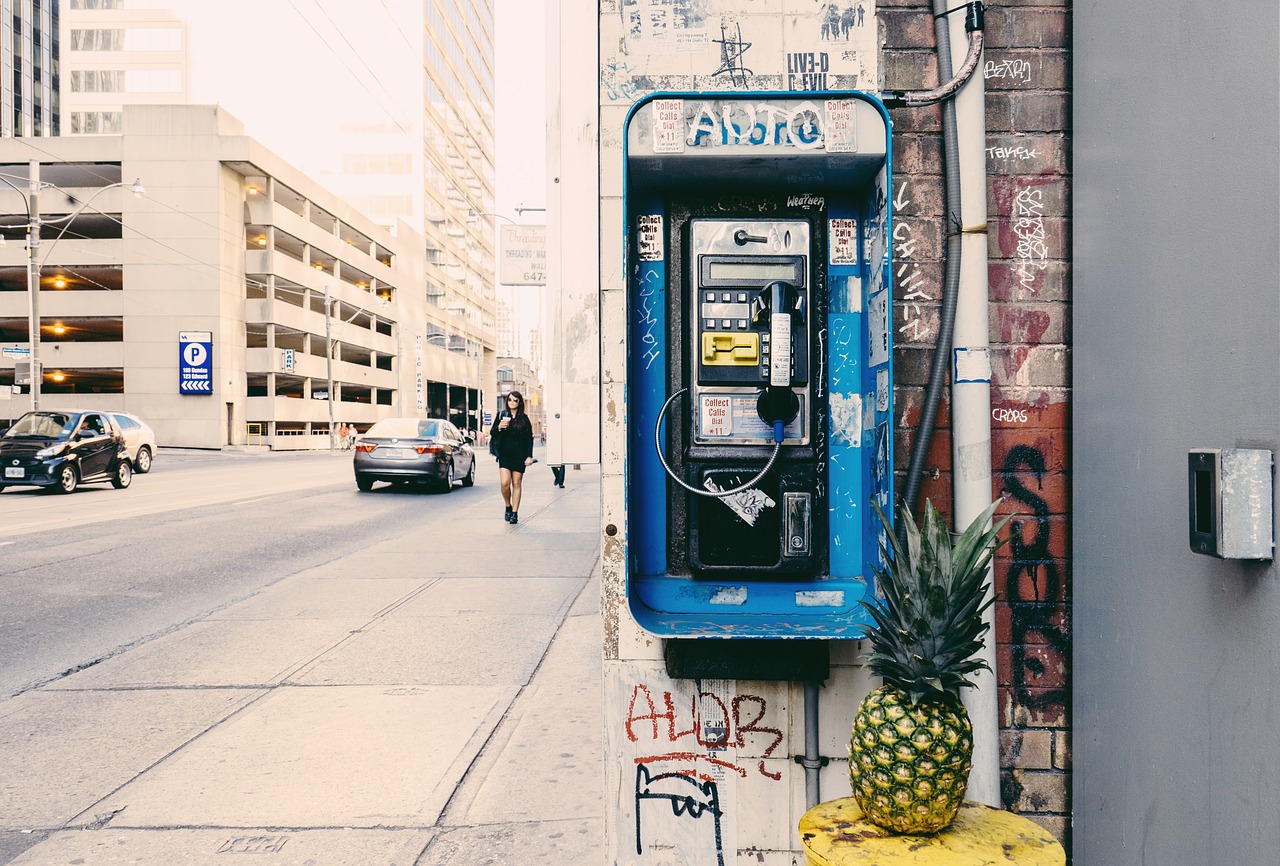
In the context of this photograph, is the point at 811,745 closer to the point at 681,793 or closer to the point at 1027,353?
the point at 681,793

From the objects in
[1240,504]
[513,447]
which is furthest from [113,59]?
[1240,504]

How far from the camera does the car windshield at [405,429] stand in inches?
599

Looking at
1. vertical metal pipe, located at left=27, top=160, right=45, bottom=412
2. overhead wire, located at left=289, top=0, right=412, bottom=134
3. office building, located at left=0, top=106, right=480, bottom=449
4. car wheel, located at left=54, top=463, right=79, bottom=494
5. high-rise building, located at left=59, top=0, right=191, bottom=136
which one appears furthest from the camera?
overhead wire, located at left=289, top=0, right=412, bottom=134

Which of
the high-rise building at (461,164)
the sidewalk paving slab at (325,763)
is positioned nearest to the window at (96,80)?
the high-rise building at (461,164)

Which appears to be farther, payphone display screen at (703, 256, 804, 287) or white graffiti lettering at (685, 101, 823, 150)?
payphone display screen at (703, 256, 804, 287)

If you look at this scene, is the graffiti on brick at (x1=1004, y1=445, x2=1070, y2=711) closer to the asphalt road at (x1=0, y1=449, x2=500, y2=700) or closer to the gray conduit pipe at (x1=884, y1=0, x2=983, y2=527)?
the gray conduit pipe at (x1=884, y1=0, x2=983, y2=527)

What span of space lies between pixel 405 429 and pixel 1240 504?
48.3 feet

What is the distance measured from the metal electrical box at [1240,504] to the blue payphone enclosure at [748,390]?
39.2 inches

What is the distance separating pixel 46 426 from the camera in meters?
14.8

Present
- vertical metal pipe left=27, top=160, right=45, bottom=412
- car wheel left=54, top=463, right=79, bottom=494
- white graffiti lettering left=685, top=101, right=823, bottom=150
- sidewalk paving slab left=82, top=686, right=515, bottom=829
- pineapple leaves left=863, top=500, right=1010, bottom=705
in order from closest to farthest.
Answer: pineapple leaves left=863, top=500, right=1010, bottom=705, white graffiti lettering left=685, top=101, right=823, bottom=150, sidewalk paving slab left=82, top=686, right=515, bottom=829, car wheel left=54, top=463, right=79, bottom=494, vertical metal pipe left=27, top=160, right=45, bottom=412

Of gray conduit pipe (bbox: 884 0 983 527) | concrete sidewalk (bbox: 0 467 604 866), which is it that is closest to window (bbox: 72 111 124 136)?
concrete sidewalk (bbox: 0 467 604 866)

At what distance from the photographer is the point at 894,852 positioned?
1.80m

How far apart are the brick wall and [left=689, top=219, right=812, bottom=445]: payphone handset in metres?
0.44

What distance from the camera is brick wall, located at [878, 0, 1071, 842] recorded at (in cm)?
262
